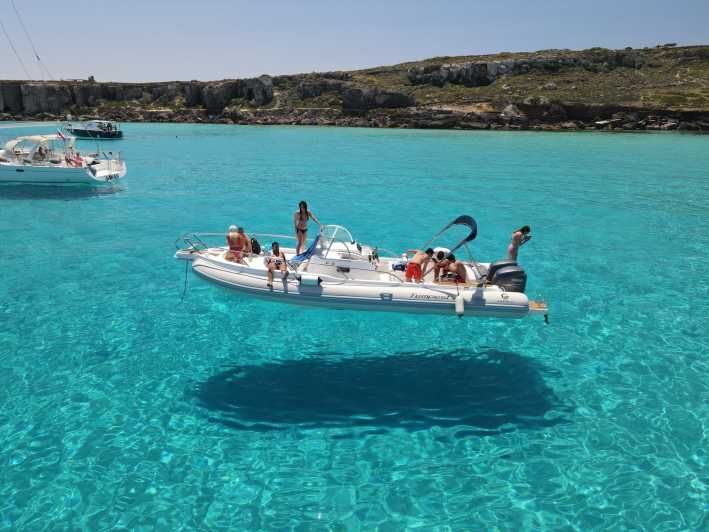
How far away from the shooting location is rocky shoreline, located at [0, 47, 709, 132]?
289ft

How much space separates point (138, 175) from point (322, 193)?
1752cm

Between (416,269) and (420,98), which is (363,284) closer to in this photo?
(416,269)

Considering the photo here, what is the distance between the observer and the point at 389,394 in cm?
1031

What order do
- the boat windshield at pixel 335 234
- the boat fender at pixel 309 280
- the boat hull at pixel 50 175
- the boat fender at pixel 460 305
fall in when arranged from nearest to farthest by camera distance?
1. the boat fender at pixel 460 305
2. the boat fender at pixel 309 280
3. the boat windshield at pixel 335 234
4. the boat hull at pixel 50 175

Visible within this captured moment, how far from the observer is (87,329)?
1275 cm

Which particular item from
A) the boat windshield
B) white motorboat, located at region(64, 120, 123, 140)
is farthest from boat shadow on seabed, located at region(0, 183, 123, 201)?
white motorboat, located at region(64, 120, 123, 140)

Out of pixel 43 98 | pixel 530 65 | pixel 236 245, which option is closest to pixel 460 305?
pixel 236 245

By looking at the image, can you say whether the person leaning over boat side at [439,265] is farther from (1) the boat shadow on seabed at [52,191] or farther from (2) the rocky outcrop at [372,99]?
(2) the rocky outcrop at [372,99]

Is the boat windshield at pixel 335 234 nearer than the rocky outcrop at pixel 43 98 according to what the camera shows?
Yes

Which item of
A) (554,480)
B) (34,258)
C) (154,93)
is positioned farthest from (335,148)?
(154,93)

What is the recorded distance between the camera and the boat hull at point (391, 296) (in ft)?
33.7

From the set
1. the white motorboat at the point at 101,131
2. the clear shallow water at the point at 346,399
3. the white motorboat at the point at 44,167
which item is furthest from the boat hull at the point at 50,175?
the white motorboat at the point at 101,131

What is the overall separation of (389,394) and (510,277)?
3.70 metres

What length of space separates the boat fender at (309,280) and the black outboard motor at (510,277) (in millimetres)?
3954
